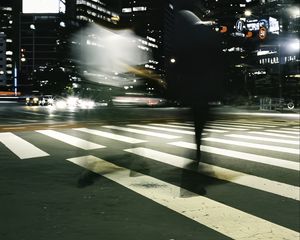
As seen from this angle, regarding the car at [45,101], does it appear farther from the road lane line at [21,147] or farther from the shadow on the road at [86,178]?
the shadow on the road at [86,178]

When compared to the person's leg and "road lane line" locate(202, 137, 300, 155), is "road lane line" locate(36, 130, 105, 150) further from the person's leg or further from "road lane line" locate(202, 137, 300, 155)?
the person's leg

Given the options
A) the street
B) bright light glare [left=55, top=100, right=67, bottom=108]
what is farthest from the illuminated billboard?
the street

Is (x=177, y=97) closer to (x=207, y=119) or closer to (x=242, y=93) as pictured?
(x=207, y=119)

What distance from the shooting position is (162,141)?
933cm

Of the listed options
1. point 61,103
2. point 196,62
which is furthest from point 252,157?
point 61,103

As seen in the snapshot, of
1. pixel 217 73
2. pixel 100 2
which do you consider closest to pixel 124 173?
pixel 217 73

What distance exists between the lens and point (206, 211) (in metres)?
3.94

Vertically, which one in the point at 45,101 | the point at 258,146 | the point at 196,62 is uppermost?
the point at 196,62

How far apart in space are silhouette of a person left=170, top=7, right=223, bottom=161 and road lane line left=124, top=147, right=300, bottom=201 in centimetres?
90

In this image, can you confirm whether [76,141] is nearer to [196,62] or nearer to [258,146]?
[258,146]

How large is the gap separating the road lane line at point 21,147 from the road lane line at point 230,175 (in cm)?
167

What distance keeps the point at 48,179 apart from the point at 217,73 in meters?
2.38

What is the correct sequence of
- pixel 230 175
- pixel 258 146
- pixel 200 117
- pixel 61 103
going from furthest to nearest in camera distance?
pixel 61 103 < pixel 258 146 < pixel 230 175 < pixel 200 117

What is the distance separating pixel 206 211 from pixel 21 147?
5078mm
